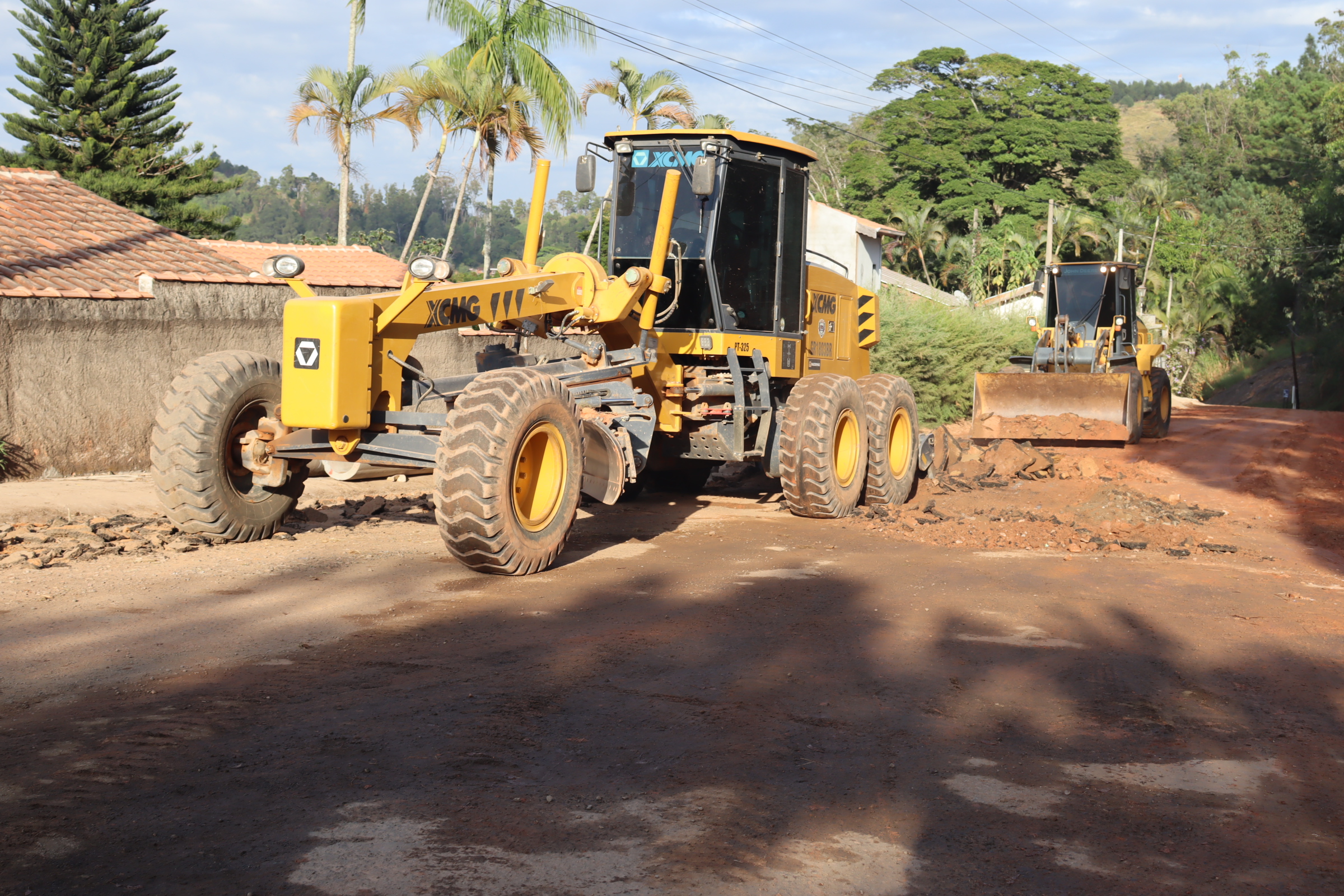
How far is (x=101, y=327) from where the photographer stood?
→ 39.6 ft

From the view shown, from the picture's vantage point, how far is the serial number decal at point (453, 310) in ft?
25.4

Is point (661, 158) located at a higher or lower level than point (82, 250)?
higher

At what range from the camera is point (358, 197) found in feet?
371

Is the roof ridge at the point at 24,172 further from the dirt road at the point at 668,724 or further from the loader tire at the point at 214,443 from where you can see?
the dirt road at the point at 668,724

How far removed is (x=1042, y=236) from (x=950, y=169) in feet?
18.5

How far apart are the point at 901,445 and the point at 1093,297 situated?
10.5 meters

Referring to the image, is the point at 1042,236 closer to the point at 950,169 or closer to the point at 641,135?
the point at 950,169

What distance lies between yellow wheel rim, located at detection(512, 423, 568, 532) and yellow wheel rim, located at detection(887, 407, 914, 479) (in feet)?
16.5

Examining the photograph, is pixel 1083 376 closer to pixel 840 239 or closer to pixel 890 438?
pixel 890 438

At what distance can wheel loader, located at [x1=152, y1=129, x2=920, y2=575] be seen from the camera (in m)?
7.34

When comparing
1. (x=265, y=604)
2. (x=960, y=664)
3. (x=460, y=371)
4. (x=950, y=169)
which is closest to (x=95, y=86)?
(x=460, y=371)

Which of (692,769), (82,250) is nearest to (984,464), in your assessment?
(692,769)

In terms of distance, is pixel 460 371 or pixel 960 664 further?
pixel 460 371

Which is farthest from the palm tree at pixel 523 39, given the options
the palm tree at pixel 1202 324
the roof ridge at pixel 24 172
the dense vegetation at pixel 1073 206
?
the palm tree at pixel 1202 324
